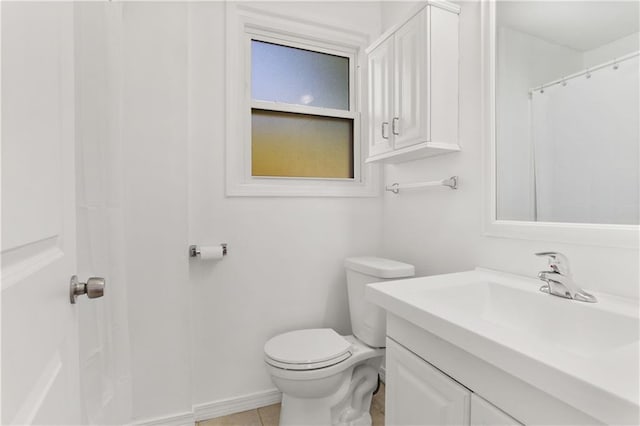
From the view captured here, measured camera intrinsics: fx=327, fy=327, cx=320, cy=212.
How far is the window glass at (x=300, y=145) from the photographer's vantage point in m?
1.90

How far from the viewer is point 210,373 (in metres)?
Answer: 1.72

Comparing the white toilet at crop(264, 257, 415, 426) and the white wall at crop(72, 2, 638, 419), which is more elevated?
the white wall at crop(72, 2, 638, 419)

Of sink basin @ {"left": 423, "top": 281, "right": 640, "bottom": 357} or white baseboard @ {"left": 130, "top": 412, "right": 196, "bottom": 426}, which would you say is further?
white baseboard @ {"left": 130, "top": 412, "right": 196, "bottom": 426}

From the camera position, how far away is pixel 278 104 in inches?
75.3

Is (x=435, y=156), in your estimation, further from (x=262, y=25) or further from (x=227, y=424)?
(x=227, y=424)

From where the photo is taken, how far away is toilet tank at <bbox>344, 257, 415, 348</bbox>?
1604 mm

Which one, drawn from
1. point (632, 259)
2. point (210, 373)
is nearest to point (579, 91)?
point (632, 259)

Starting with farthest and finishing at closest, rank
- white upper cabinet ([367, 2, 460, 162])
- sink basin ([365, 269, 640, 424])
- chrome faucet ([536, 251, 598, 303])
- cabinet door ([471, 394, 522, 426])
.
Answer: white upper cabinet ([367, 2, 460, 162])
chrome faucet ([536, 251, 598, 303])
cabinet door ([471, 394, 522, 426])
sink basin ([365, 269, 640, 424])

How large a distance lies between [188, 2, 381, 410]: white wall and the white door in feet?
3.61

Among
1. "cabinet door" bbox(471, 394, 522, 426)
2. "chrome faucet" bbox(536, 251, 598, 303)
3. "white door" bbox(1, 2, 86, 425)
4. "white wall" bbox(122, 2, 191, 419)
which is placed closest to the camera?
"white door" bbox(1, 2, 86, 425)

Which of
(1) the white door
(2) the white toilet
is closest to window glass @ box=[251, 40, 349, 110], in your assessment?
(2) the white toilet

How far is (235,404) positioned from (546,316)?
1.54 metres

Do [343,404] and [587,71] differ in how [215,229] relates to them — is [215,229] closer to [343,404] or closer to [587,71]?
[343,404]

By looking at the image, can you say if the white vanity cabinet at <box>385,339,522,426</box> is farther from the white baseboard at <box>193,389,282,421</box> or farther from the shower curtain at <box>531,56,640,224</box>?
the white baseboard at <box>193,389,282,421</box>
